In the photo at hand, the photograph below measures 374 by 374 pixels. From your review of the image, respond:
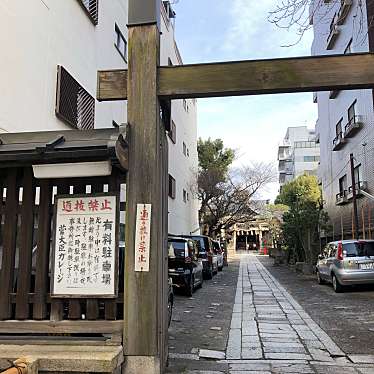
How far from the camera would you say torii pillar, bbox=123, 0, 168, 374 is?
4.68 meters

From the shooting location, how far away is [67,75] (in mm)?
10984

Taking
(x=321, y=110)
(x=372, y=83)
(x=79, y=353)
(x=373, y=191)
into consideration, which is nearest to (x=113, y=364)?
(x=79, y=353)

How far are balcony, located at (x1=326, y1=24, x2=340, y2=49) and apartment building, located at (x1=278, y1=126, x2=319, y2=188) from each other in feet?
133

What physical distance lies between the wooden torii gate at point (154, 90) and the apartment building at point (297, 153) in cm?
6007

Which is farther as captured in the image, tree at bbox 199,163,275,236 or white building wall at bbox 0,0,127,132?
tree at bbox 199,163,275,236

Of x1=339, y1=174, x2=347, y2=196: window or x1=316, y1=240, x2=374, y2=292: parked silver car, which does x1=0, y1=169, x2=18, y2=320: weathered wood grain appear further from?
x1=339, y1=174, x2=347, y2=196: window

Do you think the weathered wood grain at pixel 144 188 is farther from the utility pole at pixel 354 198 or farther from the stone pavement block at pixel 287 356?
the utility pole at pixel 354 198

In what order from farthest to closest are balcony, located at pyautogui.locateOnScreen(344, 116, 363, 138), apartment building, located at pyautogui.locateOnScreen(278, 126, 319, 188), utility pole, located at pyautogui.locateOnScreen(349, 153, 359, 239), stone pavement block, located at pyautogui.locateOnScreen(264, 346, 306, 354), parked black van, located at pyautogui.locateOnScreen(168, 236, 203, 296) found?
apartment building, located at pyautogui.locateOnScreen(278, 126, 319, 188), balcony, located at pyautogui.locateOnScreen(344, 116, 363, 138), utility pole, located at pyautogui.locateOnScreen(349, 153, 359, 239), parked black van, located at pyautogui.locateOnScreen(168, 236, 203, 296), stone pavement block, located at pyautogui.locateOnScreen(264, 346, 306, 354)

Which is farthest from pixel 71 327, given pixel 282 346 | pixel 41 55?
pixel 41 55

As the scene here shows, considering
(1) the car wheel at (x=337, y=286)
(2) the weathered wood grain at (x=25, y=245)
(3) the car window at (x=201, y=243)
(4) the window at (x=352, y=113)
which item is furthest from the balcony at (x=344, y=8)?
(3) the car window at (x=201, y=243)

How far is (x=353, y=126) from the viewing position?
20328 mm

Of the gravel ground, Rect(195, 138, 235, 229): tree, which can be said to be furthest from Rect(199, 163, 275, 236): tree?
the gravel ground

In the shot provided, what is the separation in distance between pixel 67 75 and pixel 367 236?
47.6ft

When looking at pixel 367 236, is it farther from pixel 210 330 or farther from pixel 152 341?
pixel 152 341
